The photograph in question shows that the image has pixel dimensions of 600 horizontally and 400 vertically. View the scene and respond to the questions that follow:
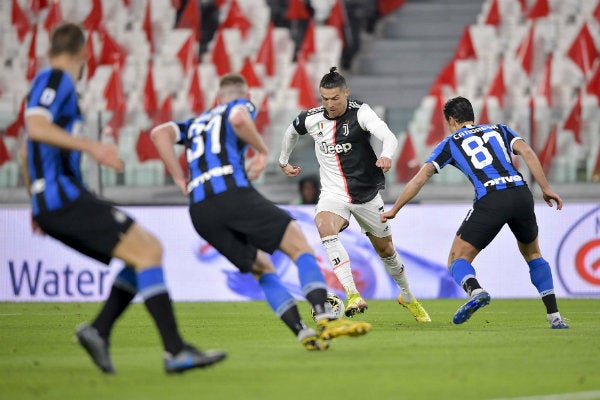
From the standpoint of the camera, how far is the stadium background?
14641mm

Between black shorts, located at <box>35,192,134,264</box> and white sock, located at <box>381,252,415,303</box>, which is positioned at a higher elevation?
black shorts, located at <box>35,192,134,264</box>

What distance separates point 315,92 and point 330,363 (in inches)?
530

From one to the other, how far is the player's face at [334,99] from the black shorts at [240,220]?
267 cm

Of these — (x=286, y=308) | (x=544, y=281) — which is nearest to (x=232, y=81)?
(x=286, y=308)

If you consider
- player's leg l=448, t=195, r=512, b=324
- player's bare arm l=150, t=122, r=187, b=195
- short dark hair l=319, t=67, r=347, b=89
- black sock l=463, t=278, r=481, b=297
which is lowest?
black sock l=463, t=278, r=481, b=297

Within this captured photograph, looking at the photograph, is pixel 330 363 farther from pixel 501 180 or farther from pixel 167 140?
pixel 501 180

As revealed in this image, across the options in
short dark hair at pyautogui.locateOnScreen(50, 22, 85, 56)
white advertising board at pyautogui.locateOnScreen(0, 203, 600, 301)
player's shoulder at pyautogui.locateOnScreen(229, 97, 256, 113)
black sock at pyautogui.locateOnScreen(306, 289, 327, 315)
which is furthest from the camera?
white advertising board at pyautogui.locateOnScreen(0, 203, 600, 301)

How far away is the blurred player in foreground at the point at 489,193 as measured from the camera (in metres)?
9.36

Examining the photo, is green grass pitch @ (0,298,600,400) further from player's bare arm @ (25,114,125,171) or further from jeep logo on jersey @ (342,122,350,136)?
jeep logo on jersey @ (342,122,350,136)

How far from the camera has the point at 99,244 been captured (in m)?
6.19

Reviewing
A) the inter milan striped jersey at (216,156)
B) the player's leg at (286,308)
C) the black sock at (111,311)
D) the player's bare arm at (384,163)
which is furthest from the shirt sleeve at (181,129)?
the player's bare arm at (384,163)

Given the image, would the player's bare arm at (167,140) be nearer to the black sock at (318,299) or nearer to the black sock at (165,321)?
the black sock at (318,299)

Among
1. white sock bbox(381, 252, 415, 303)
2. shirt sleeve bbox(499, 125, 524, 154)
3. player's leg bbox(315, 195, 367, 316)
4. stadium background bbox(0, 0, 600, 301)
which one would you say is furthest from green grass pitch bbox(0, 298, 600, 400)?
stadium background bbox(0, 0, 600, 301)

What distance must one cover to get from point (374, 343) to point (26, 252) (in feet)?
26.2
